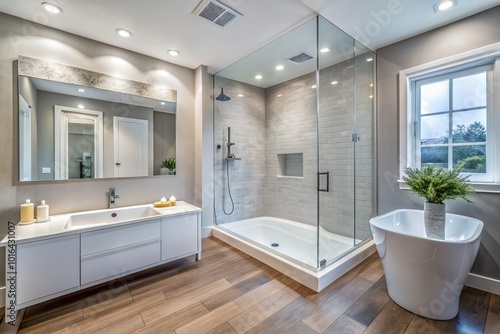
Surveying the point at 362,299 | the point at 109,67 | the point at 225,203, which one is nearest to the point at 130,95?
the point at 109,67

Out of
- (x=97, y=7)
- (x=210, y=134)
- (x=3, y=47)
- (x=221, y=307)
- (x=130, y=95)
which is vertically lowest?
(x=221, y=307)

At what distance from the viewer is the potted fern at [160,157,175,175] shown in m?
2.84

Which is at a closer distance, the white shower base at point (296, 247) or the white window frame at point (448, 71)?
the white window frame at point (448, 71)

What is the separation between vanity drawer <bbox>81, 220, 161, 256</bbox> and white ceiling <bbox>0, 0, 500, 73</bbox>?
194 cm

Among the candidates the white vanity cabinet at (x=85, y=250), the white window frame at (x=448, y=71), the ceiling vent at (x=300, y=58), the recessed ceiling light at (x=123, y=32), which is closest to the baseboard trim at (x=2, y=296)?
the white vanity cabinet at (x=85, y=250)

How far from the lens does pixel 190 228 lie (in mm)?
2391

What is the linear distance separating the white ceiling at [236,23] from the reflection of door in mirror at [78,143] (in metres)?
0.84

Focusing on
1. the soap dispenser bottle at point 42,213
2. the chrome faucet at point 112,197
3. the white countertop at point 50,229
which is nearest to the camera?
the white countertop at point 50,229

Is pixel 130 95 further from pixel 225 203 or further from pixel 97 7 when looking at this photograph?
pixel 225 203

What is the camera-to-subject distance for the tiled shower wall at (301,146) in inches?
102

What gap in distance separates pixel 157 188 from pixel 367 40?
311cm

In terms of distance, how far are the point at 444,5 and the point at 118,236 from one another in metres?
3.53

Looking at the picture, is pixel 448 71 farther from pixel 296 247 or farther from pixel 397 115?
pixel 296 247

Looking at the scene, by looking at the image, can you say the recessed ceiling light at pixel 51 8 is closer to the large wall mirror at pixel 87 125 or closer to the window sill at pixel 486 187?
the large wall mirror at pixel 87 125
